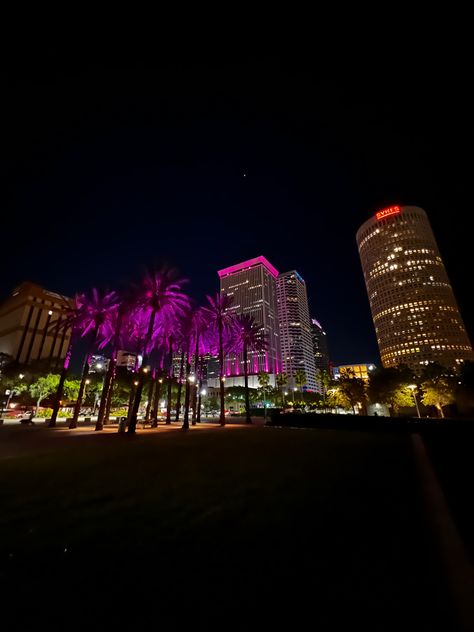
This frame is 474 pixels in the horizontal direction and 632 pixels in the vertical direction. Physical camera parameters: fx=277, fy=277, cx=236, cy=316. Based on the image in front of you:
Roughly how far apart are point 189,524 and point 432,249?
188377mm

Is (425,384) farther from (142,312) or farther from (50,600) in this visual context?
(50,600)

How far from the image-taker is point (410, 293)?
146625 millimetres

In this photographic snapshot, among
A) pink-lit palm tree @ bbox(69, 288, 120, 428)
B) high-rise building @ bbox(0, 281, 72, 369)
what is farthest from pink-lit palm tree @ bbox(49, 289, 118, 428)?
high-rise building @ bbox(0, 281, 72, 369)

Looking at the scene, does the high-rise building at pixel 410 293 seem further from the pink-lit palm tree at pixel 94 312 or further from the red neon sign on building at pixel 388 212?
the pink-lit palm tree at pixel 94 312

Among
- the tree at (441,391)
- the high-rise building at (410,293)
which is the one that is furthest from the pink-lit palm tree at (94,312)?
the high-rise building at (410,293)

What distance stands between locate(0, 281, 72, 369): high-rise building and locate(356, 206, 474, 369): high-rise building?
156m

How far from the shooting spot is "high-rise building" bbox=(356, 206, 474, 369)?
136 m

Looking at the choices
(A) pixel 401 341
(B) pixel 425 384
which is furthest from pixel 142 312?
(A) pixel 401 341

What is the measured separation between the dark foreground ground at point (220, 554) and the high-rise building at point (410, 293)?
156625mm

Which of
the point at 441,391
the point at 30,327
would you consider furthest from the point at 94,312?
the point at 30,327

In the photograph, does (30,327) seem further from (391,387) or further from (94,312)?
(391,387)

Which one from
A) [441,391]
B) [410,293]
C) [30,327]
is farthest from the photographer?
[410,293]

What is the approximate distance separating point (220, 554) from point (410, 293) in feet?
560

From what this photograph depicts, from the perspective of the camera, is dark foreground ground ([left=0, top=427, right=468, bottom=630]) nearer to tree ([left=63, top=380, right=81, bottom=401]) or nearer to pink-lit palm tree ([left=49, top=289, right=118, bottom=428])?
pink-lit palm tree ([left=49, top=289, right=118, bottom=428])
